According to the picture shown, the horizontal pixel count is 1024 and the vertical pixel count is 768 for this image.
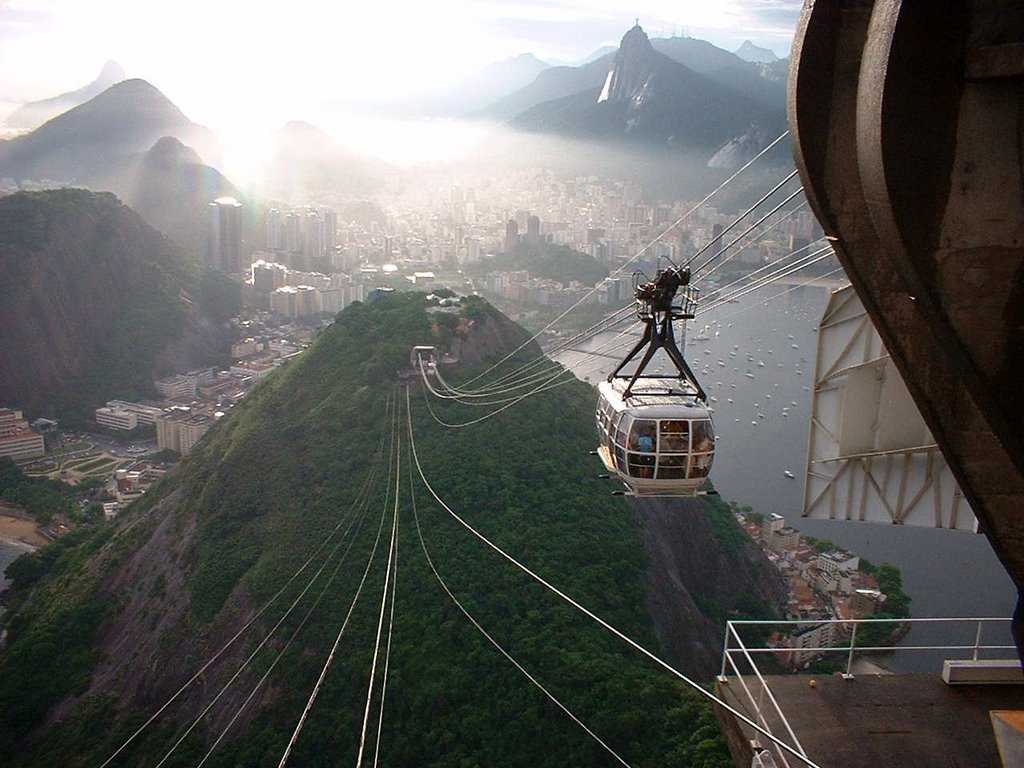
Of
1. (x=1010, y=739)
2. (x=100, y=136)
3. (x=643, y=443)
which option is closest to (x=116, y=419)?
(x=643, y=443)

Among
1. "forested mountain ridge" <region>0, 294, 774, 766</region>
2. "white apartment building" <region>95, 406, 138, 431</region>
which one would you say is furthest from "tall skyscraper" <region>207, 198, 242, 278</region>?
"forested mountain ridge" <region>0, 294, 774, 766</region>

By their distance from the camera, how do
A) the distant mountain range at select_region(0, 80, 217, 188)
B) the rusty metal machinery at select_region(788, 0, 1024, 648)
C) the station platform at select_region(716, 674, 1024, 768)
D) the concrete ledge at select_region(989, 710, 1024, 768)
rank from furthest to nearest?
the distant mountain range at select_region(0, 80, 217, 188), the station platform at select_region(716, 674, 1024, 768), the concrete ledge at select_region(989, 710, 1024, 768), the rusty metal machinery at select_region(788, 0, 1024, 648)

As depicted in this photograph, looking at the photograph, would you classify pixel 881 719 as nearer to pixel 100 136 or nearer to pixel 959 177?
pixel 959 177

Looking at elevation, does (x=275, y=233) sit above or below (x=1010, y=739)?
above

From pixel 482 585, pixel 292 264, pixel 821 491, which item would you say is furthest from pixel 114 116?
pixel 821 491

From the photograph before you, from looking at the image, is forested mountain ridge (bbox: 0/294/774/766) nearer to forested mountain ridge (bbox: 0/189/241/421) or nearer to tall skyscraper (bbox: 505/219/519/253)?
forested mountain ridge (bbox: 0/189/241/421)

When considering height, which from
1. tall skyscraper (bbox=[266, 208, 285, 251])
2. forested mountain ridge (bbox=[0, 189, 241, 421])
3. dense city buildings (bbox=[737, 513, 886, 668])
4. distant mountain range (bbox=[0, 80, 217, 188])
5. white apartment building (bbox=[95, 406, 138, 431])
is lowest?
dense city buildings (bbox=[737, 513, 886, 668])

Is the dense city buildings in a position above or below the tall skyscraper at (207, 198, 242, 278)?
below
